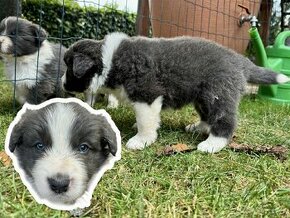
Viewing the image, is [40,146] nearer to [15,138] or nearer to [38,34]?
[15,138]

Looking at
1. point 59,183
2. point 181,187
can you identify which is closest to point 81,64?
point 181,187

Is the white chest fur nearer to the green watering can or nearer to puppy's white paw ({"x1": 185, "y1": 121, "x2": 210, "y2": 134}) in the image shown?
puppy's white paw ({"x1": 185, "y1": 121, "x2": 210, "y2": 134})

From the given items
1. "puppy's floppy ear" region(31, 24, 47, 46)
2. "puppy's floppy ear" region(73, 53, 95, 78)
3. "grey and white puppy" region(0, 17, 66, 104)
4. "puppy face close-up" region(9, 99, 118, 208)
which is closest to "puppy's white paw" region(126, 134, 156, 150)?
"puppy's floppy ear" region(73, 53, 95, 78)

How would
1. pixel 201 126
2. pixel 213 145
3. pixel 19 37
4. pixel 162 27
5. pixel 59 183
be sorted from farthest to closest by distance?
pixel 162 27
pixel 19 37
pixel 201 126
pixel 213 145
pixel 59 183

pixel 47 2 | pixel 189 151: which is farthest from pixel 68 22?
pixel 189 151

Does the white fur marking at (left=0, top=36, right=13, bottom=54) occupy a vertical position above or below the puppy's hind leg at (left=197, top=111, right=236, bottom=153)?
above

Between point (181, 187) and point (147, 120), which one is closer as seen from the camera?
point (181, 187)
